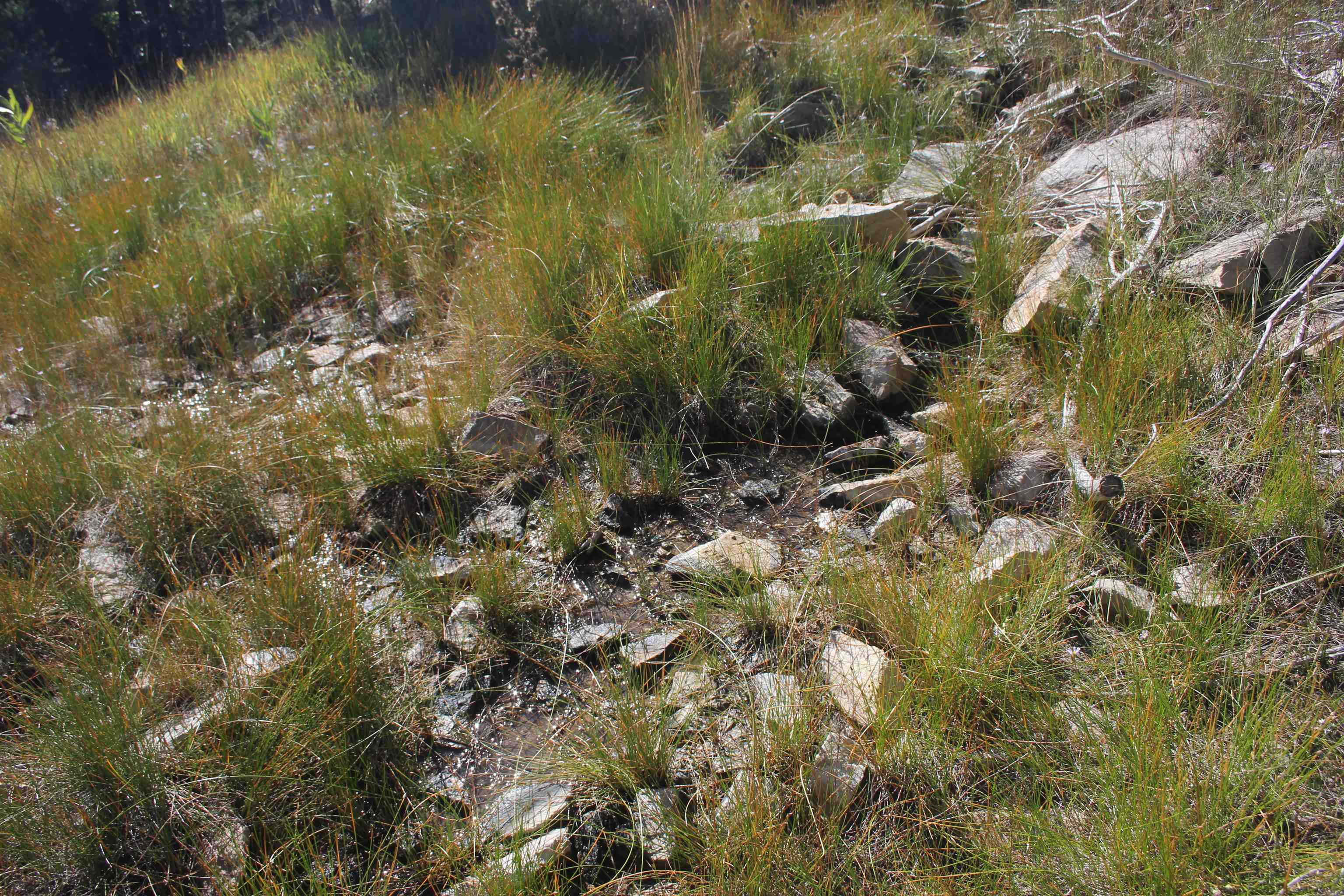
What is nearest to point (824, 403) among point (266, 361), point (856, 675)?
point (856, 675)

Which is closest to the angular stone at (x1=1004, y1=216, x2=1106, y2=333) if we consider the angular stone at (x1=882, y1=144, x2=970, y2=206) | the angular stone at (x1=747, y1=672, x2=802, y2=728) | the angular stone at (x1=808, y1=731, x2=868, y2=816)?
the angular stone at (x1=882, y1=144, x2=970, y2=206)

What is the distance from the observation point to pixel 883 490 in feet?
8.45

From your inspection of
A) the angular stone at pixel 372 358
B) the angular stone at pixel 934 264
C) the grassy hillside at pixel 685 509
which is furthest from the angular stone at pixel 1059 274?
the angular stone at pixel 372 358

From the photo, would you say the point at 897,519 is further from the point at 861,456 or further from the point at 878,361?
the point at 878,361

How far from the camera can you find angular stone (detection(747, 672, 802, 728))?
1848 mm

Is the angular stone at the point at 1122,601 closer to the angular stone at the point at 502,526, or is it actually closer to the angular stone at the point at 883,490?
the angular stone at the point at 883,490

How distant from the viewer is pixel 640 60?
5863mm

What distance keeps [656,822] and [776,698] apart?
0.37m

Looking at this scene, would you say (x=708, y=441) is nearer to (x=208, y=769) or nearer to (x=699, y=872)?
(x=699, y=872)

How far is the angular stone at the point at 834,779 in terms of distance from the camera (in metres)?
1.73

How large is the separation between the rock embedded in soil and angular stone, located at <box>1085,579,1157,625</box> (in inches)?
44.2

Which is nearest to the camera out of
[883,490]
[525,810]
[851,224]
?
[525,810]

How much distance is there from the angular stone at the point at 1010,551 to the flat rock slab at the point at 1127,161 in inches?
70.7

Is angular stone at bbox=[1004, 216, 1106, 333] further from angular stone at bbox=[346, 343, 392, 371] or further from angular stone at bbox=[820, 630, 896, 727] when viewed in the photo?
angular stone at bbox=[346, 343, 392, 371]
